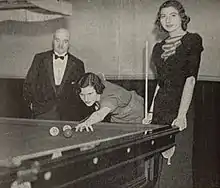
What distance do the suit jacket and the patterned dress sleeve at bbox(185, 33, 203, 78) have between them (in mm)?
286

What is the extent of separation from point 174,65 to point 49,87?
1.13ft

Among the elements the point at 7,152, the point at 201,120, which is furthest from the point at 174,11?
the point at 7,152

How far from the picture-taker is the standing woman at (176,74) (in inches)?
48.6

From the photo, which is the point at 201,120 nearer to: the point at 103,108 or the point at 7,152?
the point at 103,108

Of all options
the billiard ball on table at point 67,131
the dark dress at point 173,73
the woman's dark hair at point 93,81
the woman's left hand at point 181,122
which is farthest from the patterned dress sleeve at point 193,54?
the billiard ball on table at point 67,131

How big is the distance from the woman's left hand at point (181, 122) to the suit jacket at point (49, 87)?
248mm

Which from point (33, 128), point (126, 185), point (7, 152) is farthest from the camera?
point (33, 128)

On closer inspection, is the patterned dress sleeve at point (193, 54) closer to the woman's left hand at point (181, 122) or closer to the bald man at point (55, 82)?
the woman's left hand at point (181, 122)

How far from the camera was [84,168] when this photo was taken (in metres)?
0.94

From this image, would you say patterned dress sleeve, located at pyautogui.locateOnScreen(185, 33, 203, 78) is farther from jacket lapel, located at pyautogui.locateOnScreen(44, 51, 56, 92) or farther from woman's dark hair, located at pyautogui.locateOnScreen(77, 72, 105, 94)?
jacket lapel, located at pyautogui.locateOnScreen(44, 51, 56, 92)

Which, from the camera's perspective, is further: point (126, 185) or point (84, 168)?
point (126, 185)

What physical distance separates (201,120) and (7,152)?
54 cm

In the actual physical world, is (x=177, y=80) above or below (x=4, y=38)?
below

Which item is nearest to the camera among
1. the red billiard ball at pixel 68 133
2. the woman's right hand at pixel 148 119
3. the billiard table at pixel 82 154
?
the billiard table at pixel 82 154
